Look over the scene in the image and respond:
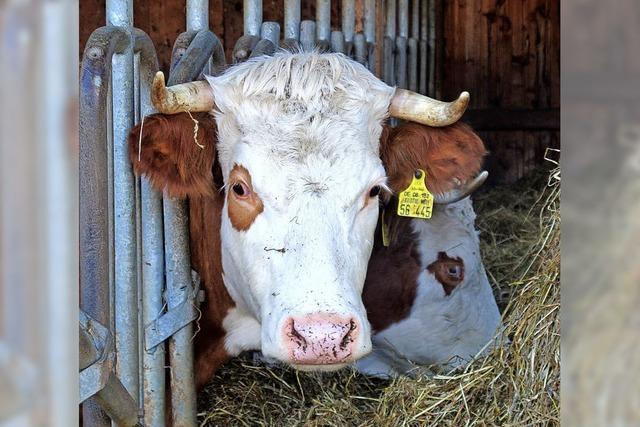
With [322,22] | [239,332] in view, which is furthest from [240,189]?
[322,22]

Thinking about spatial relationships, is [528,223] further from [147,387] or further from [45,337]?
[45,337]

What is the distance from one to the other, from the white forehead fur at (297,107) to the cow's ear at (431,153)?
0.16 metres

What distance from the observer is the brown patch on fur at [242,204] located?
3.56 meters

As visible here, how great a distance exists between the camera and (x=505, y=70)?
A: 10.1m

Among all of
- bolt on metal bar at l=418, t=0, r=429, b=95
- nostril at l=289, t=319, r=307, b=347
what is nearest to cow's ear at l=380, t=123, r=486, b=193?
nostril at l=289, t=319, r=307, b=347

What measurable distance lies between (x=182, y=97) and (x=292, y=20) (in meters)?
2.54

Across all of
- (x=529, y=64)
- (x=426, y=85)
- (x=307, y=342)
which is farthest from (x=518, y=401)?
(x=529, y=64)

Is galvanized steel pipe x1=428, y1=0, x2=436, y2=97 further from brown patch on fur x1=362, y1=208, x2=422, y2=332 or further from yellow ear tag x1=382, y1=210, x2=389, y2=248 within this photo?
yellow ear tag x1=382, y1=210, x2=389, y2=248

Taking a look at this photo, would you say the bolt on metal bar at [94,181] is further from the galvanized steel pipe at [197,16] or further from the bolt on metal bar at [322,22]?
the bolt on metal bar at [322,22]

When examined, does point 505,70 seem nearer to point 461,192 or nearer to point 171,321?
point 461,192

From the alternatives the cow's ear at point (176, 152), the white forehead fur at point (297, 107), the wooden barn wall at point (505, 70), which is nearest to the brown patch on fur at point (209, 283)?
the cow's ear at point (176, 152)

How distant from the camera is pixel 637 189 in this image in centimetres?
83

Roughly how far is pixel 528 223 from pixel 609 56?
649 cm

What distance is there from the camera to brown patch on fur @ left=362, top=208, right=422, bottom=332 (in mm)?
5074
